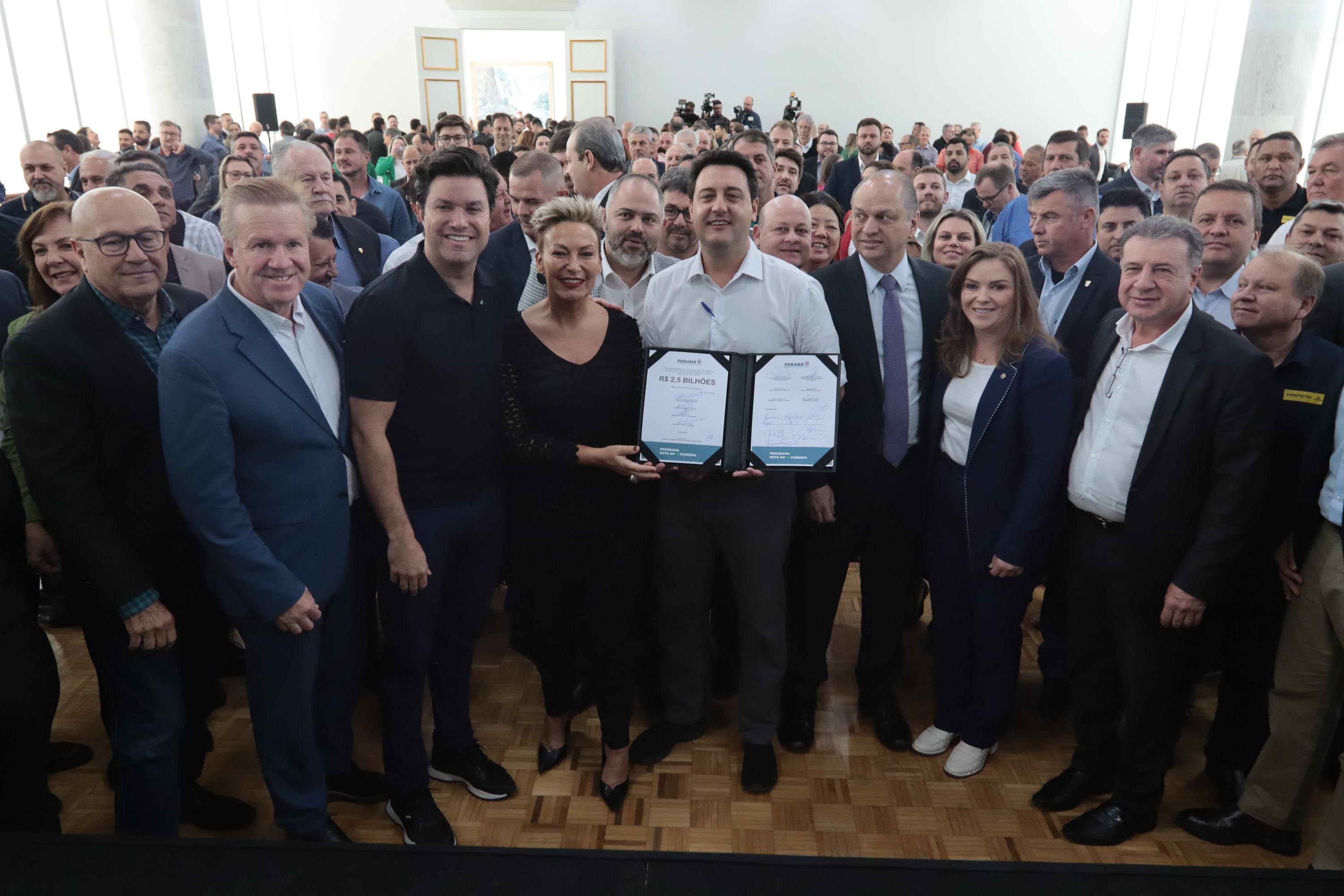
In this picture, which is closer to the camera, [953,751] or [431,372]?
[431,372]

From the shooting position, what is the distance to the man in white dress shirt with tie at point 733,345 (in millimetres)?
2416

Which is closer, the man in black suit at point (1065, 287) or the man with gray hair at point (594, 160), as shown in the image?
the man in black suit at point (1065, 287)

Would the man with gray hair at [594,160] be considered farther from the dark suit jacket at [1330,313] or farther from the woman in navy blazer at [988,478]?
the dark suit jacket at [1330,313]

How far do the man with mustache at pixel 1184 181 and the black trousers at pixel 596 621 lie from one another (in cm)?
361

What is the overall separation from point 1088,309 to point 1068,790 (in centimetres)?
160

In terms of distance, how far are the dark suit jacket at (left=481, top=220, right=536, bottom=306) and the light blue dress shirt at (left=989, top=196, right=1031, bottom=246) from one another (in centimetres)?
267

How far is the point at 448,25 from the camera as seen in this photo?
Result: 1856 centimetres

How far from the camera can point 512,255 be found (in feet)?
11.1

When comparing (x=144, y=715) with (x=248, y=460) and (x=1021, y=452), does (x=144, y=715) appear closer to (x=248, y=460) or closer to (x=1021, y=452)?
(x=248, y=460)

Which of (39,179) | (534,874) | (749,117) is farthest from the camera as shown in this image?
(749,117)

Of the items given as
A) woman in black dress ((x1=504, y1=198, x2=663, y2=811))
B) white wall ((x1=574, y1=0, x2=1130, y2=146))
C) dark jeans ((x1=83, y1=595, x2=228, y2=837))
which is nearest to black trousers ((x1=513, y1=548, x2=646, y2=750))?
woman in black dress ((x1=504, y1=198, x2=663, y2=811))

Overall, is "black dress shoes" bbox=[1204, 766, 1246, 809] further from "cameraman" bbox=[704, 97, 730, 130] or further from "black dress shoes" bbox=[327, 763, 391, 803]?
"cameraman" bbox=[704, 97, 730, 130]

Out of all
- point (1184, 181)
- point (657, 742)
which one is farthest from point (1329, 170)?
point (657, 742)

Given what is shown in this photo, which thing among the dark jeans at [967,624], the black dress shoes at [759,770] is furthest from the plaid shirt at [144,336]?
the dark jeans at [967,624]
